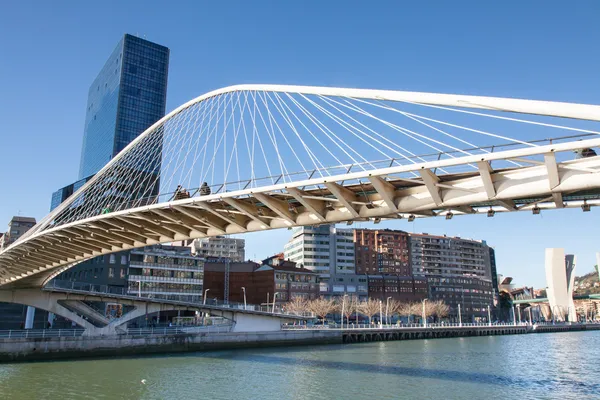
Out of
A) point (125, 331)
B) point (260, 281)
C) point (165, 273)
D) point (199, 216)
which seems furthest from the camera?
point (260, 281)

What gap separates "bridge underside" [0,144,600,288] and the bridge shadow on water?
616 inches

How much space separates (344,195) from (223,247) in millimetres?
136007

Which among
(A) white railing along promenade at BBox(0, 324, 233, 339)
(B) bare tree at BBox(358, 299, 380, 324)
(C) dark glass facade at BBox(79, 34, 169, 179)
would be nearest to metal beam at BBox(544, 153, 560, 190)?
(A) white railing along promenade at BBox(0, 324, 233, 339)

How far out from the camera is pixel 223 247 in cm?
15425

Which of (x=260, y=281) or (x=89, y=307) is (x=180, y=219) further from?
(x=260, y=281)

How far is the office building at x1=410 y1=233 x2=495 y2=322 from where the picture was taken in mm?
137250

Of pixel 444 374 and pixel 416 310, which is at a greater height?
pixel 416 310

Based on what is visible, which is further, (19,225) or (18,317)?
(19,225)

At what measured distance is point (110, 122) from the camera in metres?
150

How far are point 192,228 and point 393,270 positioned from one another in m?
118

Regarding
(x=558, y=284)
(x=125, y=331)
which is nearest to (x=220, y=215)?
(x=125, y=331)

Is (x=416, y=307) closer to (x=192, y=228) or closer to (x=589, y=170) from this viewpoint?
(x=192, y=228)

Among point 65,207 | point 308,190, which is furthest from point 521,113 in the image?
point 65,207

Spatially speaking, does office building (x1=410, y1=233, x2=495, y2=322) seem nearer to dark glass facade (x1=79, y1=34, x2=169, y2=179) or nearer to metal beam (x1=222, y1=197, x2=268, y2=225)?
dark glass facade (x1=79, y1=34, x2=169, y2=179)
